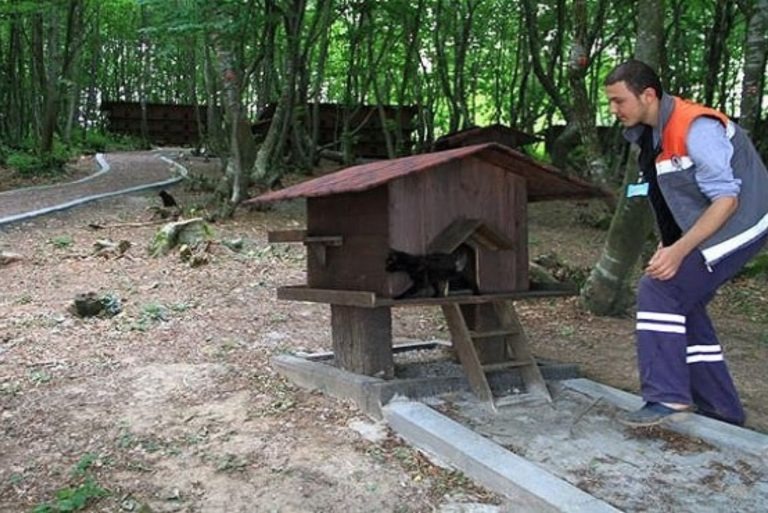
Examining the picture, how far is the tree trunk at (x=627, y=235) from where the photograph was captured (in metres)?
6.02

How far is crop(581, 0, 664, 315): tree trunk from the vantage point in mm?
6016

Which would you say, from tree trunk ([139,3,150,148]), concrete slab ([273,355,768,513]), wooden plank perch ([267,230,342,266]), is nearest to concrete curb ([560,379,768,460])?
concrete slab ([273,355,768,513])

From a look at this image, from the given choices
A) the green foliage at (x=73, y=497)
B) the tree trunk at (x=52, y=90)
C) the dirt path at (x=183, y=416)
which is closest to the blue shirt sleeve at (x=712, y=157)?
the dirt path at (x=183, y=416)


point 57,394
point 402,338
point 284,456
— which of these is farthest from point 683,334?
point 57,394

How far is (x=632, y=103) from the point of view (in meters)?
3.63

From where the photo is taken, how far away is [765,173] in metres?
3.60

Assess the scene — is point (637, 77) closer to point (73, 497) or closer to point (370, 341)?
point (370, 341)

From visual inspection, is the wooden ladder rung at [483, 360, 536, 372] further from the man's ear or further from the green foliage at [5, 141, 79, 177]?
the green foliage at [5, 141, 79, 177]

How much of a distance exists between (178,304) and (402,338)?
1.95 meters

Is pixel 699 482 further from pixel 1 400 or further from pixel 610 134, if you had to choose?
pixel 610 134

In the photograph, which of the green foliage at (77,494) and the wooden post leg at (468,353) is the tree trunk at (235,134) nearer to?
the wooden post leg at (468,353)

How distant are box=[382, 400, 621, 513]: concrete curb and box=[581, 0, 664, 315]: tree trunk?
2.88m

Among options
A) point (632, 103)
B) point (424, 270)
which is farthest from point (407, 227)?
point (632, 103)

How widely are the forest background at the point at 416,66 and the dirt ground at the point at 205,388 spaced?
5.25ft
